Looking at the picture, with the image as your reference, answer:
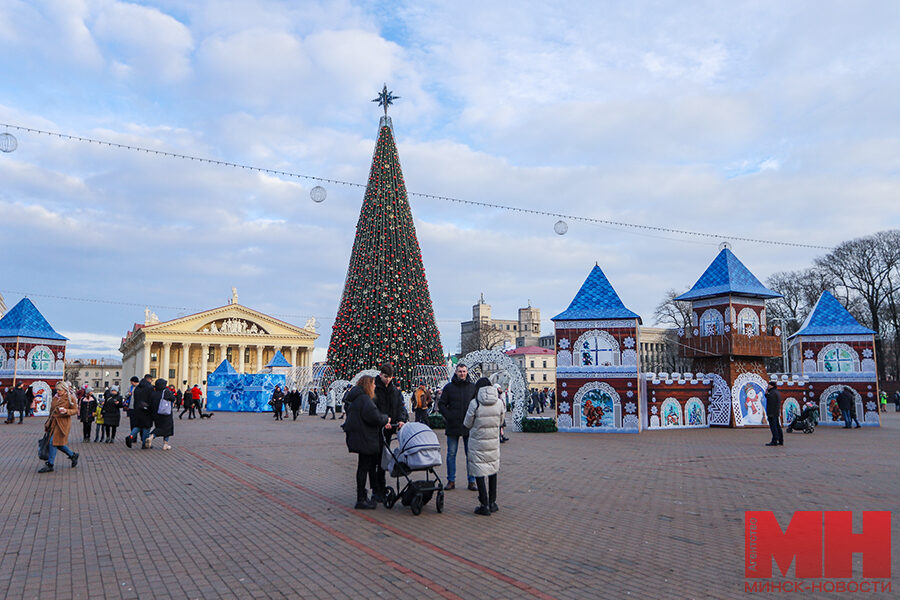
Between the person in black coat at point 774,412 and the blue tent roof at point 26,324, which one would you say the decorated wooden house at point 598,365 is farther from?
the blue tent roof at point 26,324

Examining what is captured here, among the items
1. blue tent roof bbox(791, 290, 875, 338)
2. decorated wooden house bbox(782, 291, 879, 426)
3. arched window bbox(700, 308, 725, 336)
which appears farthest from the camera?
→ blue tent roof bbox(791, 290, 875, 338)

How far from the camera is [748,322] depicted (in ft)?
83.7

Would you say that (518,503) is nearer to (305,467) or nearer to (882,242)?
(305,467)

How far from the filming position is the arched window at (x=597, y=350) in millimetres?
23031

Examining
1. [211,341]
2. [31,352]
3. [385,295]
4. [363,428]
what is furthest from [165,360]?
[363,428]

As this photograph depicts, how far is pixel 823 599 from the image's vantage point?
4883 mm

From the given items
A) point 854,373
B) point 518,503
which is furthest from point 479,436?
point 854,373

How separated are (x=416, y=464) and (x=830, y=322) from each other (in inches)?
1029

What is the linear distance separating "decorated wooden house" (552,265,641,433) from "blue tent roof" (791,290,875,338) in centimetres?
1000

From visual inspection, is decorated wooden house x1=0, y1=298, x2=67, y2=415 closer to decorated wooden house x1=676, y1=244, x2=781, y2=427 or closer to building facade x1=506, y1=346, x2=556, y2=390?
decorated wooden house x1=676, y1=244, x2=781, y2=427

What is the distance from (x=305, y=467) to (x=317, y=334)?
74.5 m

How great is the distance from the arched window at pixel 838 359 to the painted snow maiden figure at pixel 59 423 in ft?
90.3

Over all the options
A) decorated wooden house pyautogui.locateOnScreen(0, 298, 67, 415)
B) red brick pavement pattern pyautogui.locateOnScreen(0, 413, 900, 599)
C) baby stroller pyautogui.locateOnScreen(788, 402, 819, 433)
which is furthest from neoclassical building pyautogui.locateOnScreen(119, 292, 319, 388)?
red brick pavement pattern pyautogui.locateOnScreen(0, 413, 900, 599)

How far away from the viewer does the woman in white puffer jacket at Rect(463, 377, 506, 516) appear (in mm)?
7648
